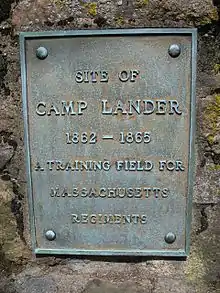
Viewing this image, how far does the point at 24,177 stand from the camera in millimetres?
1355

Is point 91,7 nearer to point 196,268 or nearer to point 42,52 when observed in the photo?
point 42,52

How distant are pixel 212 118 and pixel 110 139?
0.31 m

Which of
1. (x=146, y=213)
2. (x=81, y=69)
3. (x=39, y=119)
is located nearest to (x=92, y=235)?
(x=146, y=213)

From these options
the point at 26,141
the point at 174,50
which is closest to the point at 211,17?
the point at 174,50

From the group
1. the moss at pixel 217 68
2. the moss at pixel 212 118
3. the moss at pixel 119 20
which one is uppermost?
the moss at pixel 119 20

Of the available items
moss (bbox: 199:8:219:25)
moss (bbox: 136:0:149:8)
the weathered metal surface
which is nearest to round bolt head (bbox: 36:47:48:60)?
the weathered metal surface

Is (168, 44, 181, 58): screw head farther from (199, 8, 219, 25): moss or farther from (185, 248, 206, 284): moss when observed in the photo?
(185, 248, 206, 284): moss

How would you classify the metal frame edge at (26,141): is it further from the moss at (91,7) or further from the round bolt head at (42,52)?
the moss at (91,7)

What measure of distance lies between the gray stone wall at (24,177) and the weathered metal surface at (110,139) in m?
0.04

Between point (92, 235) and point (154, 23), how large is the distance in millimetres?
679

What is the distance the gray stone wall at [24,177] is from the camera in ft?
4.00

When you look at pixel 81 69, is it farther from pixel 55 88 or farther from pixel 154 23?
pixel 154 23

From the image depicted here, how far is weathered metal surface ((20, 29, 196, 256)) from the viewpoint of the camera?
1.23 m

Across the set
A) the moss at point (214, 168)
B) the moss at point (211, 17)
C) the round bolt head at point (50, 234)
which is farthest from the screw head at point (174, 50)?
the round bolt head at point (50, 234)
